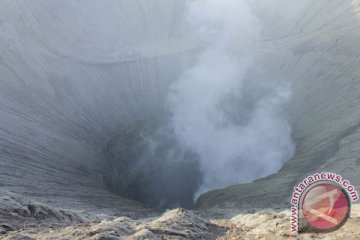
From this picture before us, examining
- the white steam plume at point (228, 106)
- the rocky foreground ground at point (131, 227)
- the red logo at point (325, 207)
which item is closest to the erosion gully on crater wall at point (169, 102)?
the white steam plume at point (228, 106)

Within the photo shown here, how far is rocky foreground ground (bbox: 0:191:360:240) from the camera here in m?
10.9

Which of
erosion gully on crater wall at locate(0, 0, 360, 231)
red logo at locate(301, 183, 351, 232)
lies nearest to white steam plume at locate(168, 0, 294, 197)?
erosion gully on crater wall at locate(0, 0, 360, 231)

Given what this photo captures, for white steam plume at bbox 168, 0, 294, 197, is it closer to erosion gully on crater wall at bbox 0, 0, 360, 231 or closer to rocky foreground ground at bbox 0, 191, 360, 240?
erosion gully on crater wall at bbox 0, 0, 360, 231

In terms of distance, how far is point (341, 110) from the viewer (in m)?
28.9

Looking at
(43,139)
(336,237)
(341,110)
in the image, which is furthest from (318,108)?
(336,237)

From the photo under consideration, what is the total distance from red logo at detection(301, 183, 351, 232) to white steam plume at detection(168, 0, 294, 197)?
62.4ft

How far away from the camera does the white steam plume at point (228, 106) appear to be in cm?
3244

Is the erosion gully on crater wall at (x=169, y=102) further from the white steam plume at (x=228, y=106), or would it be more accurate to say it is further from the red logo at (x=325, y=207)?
the red logo at (x=325, y=207)

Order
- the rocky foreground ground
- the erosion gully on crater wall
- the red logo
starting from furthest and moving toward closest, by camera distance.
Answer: the erosion gully on crater wall → the rocky foreground ground → the red logo

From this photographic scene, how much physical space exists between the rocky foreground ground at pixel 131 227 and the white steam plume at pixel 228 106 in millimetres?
17063

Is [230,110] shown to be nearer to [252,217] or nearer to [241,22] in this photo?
[241,22]

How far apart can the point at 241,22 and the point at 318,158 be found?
2002 cm

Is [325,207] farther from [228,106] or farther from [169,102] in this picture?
[228,106]

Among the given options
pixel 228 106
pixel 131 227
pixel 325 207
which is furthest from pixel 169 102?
pixel 325 207
